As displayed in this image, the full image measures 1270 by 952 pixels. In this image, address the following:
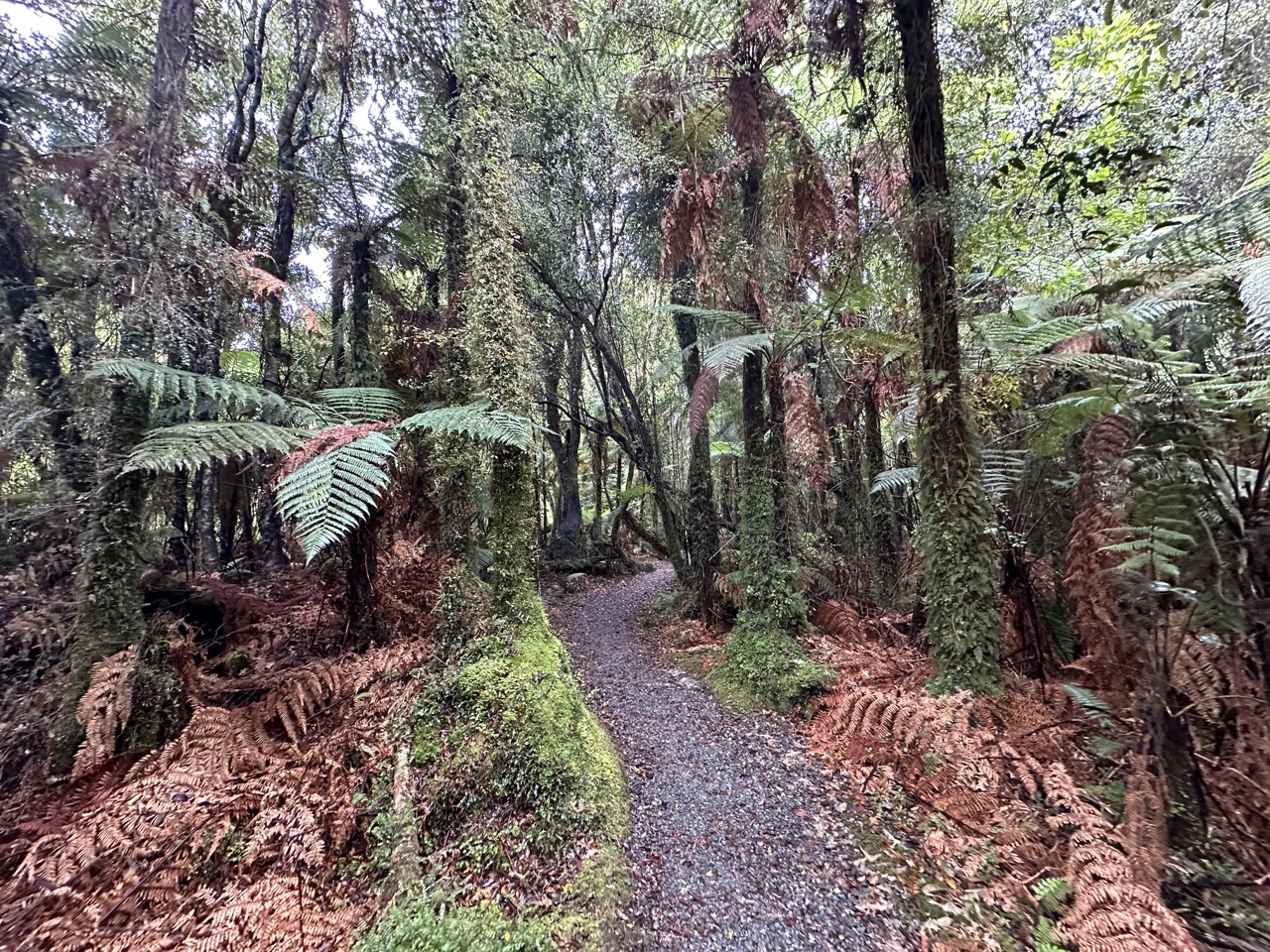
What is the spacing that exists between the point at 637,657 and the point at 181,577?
4.53 m

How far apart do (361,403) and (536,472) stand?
1495 mm

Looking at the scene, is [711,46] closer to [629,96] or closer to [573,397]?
[629,96]

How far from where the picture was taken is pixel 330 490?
2658mm

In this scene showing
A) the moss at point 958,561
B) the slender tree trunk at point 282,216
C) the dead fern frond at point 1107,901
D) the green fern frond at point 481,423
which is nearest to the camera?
the dead fern frond at point 1107,901

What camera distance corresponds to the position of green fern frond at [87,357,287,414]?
2773 millimetres

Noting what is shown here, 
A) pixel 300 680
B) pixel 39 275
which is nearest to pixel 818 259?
pixel 300 680

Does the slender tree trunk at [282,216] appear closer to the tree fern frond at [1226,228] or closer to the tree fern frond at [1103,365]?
the tree fern frond at [1103,365]

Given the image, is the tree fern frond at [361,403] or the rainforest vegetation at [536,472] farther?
the tree fern frond at [361,403]

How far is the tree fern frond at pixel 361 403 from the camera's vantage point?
13.5 feet

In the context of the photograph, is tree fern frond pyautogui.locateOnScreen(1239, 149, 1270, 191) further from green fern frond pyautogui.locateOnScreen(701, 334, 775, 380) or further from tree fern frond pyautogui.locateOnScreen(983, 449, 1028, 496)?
green fern frond pyautogui.locateOnScreen(701, 334, 775, 380)

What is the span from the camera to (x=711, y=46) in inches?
222

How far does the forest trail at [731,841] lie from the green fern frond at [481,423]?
2.30 metres

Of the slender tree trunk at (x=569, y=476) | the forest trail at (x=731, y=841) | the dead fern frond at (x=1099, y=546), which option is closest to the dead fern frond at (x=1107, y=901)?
the forest trail at (x=731, y=841)

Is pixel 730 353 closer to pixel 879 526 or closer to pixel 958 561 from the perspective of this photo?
pixel 958 561
